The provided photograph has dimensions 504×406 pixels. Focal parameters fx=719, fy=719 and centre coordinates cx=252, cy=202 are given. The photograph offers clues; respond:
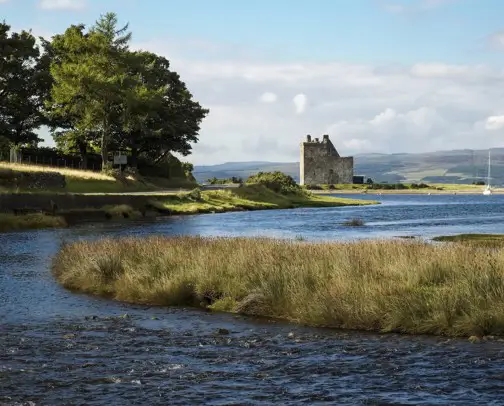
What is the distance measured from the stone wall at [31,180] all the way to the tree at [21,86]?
22.8 m

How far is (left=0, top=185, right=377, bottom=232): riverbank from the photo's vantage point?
196ft

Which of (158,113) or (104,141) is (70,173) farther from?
(158,113)

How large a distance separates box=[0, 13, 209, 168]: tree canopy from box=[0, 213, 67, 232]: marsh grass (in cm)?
3507

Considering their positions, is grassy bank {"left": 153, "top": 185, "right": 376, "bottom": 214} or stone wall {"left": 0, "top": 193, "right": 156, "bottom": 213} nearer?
stone wall {"left": 0, "top": 193, "right": 156, "bottom": 213}

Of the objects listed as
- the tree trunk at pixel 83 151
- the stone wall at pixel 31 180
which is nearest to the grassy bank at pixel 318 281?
the stone wall at pixel 31 180

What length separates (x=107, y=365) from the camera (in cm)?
1408

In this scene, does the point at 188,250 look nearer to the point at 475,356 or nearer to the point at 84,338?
the point at 84,338

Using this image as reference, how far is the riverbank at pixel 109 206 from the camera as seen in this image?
59.8 m

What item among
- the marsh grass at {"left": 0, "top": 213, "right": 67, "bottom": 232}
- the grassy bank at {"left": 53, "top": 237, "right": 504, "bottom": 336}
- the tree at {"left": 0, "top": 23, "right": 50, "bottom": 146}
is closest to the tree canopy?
the tree at {"left": 0, "top": 23, "right": 50, "bottom": 146}

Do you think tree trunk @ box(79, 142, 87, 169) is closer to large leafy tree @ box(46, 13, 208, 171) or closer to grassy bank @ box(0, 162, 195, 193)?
large leafy tree @ box(46, 13, 208, 171)

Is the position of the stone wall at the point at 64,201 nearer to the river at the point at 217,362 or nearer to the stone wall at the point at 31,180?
the stone wall at the point at 31,180

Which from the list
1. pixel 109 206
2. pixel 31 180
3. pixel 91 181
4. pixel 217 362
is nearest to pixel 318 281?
pixel 217 362

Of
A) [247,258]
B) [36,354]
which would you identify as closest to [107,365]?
[36,354]

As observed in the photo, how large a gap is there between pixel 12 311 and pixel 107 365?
24.6 feet
